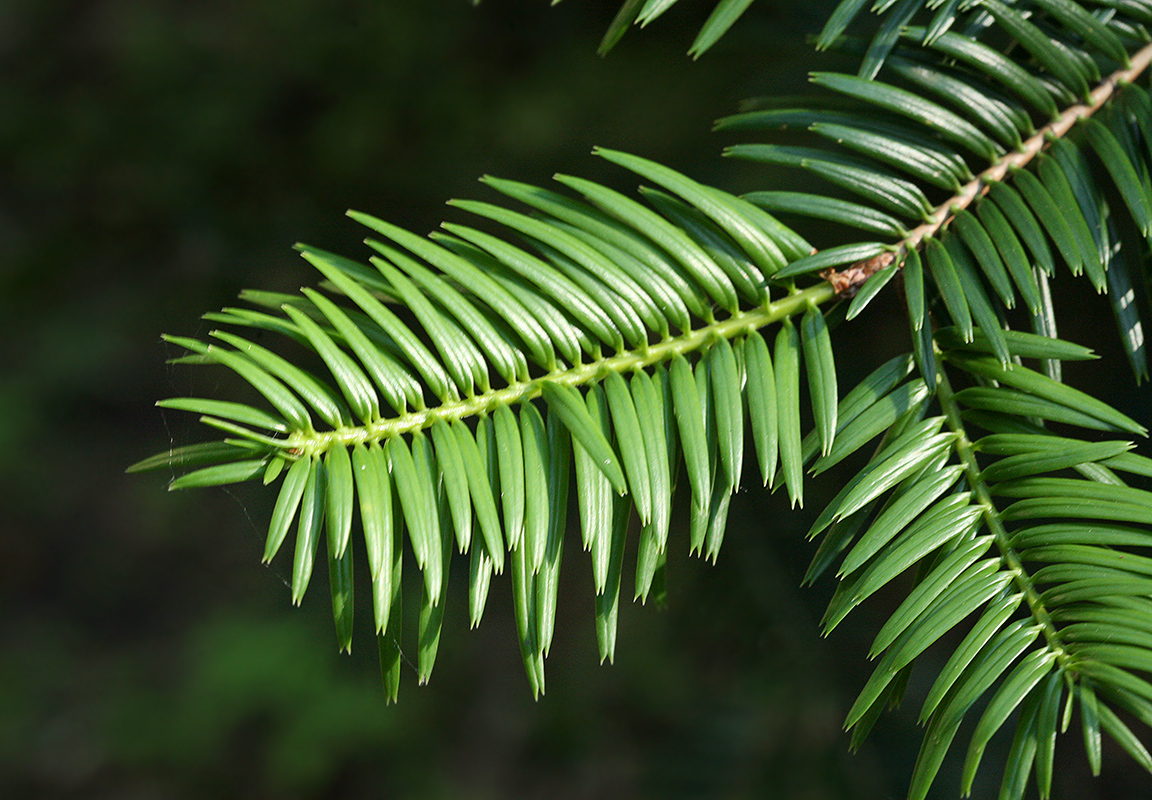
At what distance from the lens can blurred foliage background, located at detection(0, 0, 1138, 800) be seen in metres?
1.04

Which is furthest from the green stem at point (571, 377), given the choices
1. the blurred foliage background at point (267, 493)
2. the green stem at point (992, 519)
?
the blurred foliage background at point (267, 493)

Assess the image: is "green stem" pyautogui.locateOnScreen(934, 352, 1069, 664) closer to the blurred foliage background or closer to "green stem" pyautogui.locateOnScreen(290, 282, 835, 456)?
"green stem" pyautogui.locateOnScreen(290, 282, 835, 456)

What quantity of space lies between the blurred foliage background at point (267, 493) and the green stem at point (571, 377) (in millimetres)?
401

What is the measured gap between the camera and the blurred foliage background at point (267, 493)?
41.1 inches

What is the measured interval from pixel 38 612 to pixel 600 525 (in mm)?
1947

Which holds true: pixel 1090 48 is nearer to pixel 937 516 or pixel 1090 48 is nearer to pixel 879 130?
pixel 879 130

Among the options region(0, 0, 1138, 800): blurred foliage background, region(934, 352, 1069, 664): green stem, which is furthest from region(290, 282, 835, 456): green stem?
region(0, 0, 1138, 800): blurred foliage background

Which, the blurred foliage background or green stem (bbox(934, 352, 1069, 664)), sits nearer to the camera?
green stem (bbox(934, 352, 1069, 664))

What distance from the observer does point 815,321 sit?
1.61 feet

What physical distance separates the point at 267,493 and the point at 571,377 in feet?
3.26

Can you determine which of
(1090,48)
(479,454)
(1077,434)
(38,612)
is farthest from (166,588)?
(1090,48)

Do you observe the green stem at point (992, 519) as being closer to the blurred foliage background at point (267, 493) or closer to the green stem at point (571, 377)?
the green stem at point (571, 377)

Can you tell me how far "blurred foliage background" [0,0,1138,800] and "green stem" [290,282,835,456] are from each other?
1.32 feet

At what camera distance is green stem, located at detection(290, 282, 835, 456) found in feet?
1.46
